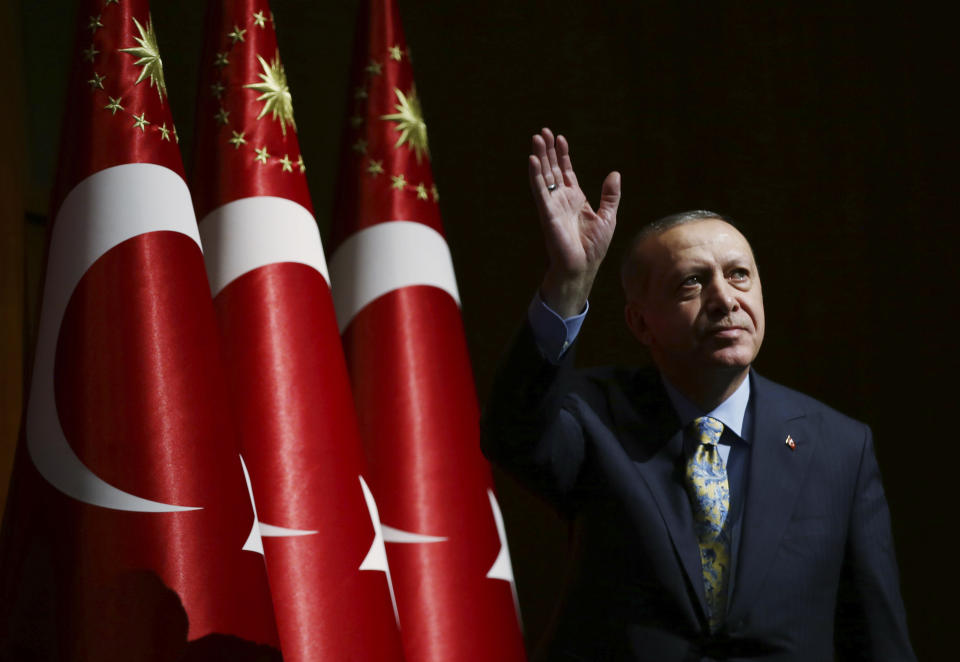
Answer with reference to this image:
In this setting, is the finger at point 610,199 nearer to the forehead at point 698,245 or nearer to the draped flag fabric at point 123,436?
the forehead at point 698,245

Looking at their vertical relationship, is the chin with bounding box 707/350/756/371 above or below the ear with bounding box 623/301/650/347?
below

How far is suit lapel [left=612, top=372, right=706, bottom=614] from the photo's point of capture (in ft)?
→ 4.77

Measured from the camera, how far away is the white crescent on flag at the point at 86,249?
1815mm

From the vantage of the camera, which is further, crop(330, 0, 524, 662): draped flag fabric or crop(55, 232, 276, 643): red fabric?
crop(330, 0, 524, 662): draped flag fabric

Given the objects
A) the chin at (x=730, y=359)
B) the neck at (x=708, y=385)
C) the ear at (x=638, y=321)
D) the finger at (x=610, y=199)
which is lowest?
the neck at (x=708, y=385)

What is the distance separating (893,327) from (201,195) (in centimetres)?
157

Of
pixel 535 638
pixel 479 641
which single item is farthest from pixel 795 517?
pixel 535 638

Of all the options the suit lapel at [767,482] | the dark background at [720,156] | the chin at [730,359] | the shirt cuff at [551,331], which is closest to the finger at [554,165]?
the shirt cuff at [551,331]

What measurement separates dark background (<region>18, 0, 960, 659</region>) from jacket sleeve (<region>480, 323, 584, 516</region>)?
129 cm

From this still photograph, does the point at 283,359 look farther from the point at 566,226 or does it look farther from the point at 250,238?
the point at 566,226

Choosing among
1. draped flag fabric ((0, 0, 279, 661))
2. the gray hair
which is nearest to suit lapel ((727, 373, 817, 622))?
the gray hair

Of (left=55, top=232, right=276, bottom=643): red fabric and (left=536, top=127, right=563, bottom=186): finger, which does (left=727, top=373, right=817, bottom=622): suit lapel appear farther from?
(left=55, top=232, right=276, bottom=643): red fabric

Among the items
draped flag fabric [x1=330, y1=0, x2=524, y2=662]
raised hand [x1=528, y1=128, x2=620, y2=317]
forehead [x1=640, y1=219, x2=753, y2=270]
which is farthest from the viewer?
draped flag fabric [x1=330, y1=0, x2=524, y2=662]

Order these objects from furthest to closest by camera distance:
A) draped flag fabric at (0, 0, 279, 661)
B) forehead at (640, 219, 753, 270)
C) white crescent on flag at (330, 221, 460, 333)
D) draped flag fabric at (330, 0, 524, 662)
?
white crescent on flag at (330, 221, 460, 333), draped flag fabric at (330, 0, 524, 662), draped flag fabric at (0, 0, 279, 661), forehead at (640, 219, 753, 270)
